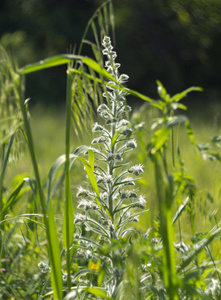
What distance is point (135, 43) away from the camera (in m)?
8.87

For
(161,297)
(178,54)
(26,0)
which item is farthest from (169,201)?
(178,54)

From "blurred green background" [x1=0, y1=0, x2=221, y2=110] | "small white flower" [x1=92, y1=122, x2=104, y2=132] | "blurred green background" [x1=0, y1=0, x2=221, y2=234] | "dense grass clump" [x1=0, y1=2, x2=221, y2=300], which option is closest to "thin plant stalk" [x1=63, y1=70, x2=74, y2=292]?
"dense grass clump" [x1=0, y1=2, x2=221, y2=300]

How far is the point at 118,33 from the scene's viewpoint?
8773mm

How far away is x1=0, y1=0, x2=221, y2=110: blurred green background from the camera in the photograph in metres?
8.50

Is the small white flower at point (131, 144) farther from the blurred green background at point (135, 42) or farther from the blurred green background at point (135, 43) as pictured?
the blurred green background at point (135, 43)

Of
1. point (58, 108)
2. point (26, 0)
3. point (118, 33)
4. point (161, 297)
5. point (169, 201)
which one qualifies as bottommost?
point (161, 297)

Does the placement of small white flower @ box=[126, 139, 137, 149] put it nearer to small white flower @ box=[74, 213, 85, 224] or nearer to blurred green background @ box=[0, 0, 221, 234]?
small white flower @ box=[74, 213, 85, 224]

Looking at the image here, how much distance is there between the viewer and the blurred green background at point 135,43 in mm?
8500

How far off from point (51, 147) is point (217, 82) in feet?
16.2

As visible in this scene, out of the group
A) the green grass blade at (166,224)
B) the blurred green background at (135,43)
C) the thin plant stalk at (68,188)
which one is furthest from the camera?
the blurred green background at (135,43)

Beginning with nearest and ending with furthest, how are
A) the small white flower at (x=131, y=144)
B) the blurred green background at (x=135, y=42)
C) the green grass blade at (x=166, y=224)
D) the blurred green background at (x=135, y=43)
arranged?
the green grass blade at (x=166, y=224) < the small white flower at (x=131, y=144) < the blurred green background at (x=135, y=42) < the blurred green background at (x=135, y=43)

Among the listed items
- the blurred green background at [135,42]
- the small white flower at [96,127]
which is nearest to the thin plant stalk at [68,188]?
the small white flower at [96,127]

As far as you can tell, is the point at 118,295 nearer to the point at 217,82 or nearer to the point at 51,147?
the point at 51,147

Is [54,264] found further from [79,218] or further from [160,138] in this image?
[160,138]
